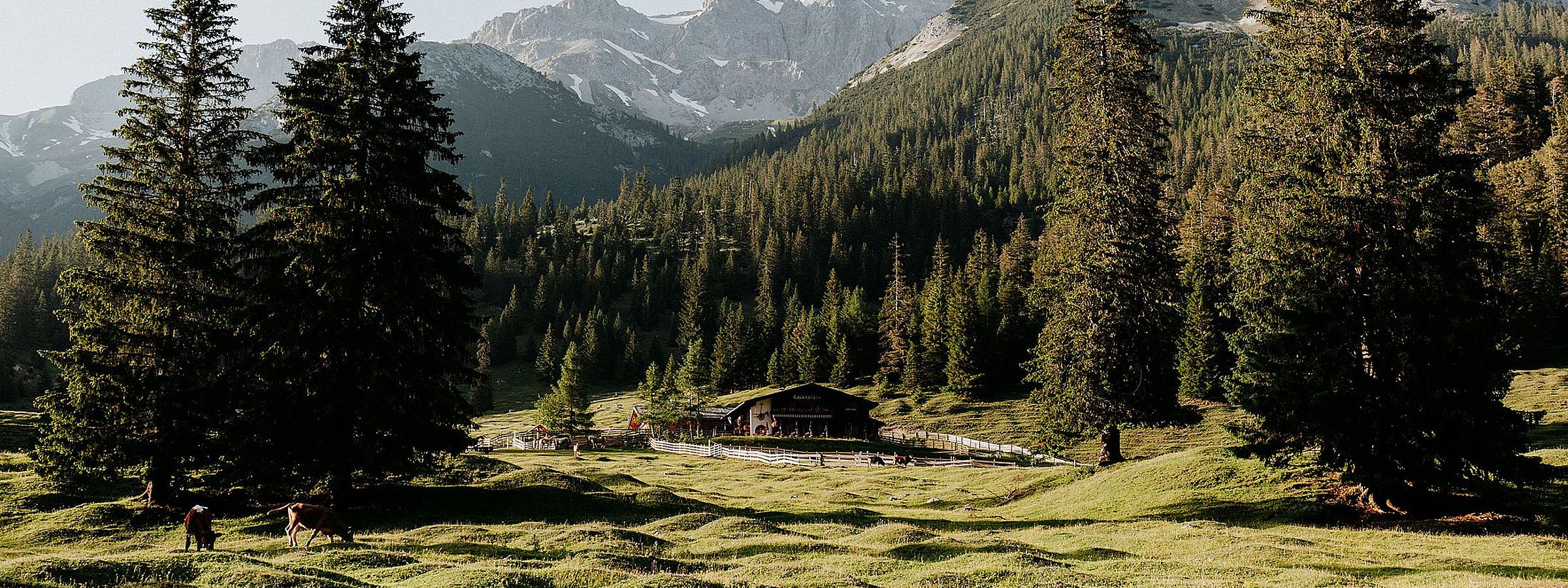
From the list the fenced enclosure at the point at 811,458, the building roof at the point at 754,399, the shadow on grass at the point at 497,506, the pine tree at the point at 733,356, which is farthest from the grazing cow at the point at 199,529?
the pine tree at the point at 733,356

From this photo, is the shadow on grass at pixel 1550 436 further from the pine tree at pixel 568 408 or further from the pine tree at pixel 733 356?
the pine tree at pixel 733 356

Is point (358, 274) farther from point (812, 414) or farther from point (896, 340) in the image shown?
point (896, 340)

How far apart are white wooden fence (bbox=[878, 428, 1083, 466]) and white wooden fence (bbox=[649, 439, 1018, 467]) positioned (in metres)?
6.83

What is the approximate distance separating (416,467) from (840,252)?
455 feet

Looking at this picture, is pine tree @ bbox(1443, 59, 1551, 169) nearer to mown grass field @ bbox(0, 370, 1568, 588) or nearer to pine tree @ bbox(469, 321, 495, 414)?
mown grass field @ bbox(0, 370, 1568, 588)

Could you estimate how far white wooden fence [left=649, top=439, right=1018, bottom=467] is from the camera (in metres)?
48.6

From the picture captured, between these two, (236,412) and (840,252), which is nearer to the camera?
(236,412)

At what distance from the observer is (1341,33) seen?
22.3 metres

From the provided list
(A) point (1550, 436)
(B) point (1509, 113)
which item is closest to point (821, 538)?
(A) point (1550, 436)

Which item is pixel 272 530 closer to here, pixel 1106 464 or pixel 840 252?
pixel 1106 464

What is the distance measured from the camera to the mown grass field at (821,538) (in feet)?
45.9

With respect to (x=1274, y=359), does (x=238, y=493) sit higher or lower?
lower

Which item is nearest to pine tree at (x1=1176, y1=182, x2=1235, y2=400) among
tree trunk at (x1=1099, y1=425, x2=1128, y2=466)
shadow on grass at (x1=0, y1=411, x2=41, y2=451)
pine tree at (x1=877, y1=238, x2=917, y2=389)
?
pine tree at (x1=877, y1=238, x2=917, y2=389)

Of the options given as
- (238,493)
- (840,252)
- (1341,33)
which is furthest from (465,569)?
(840,252)
